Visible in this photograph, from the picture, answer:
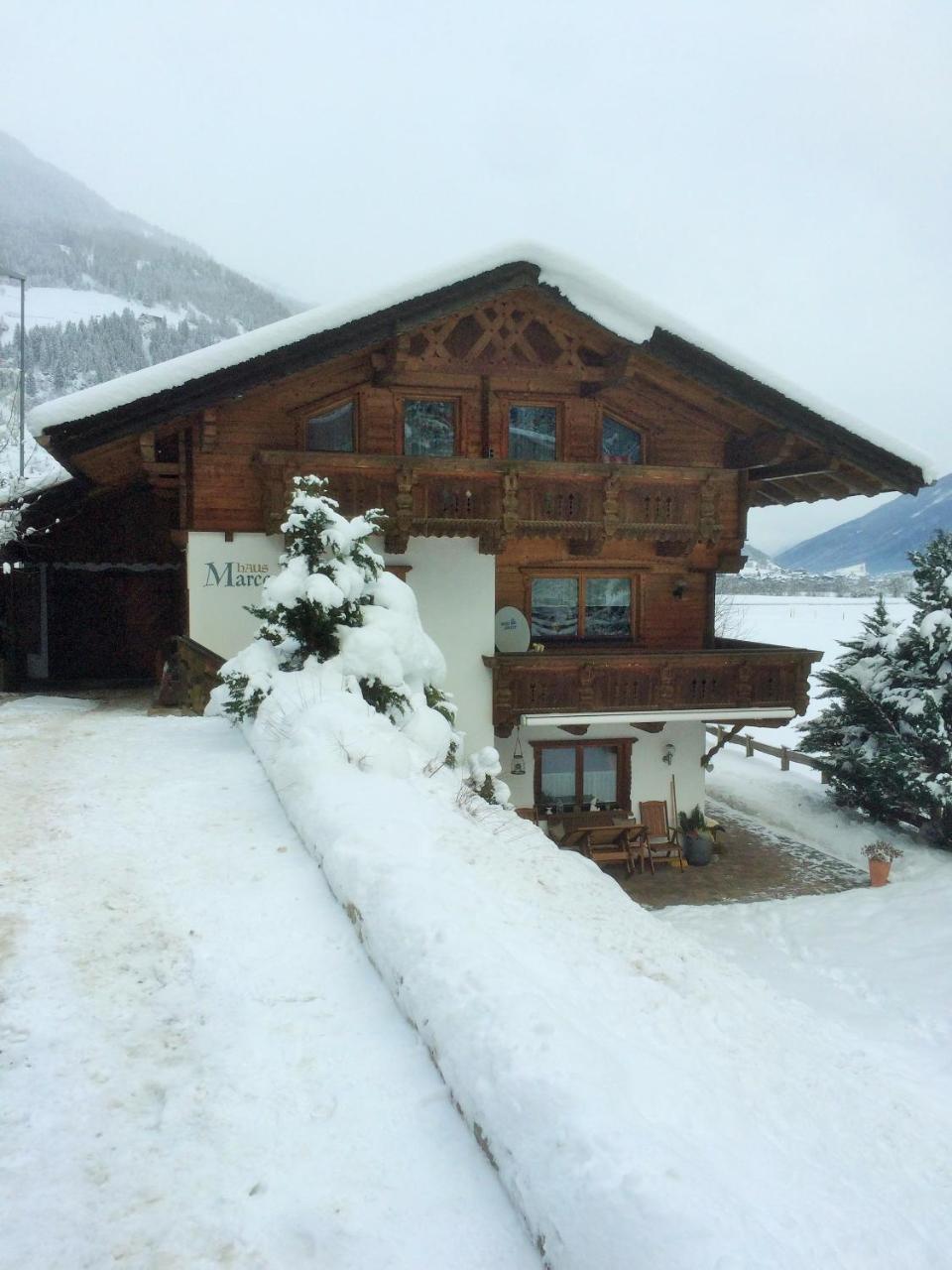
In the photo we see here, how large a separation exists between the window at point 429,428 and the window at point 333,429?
38.3 inches

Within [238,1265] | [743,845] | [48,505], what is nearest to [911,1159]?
[238,1265]

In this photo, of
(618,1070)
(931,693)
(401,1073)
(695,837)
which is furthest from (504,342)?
(618,1070)

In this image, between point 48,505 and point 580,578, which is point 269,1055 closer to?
point 580,578

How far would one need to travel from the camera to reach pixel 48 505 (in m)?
17.3

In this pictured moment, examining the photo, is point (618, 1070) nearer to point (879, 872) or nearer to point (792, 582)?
point (879, 872)

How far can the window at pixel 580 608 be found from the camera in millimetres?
15625

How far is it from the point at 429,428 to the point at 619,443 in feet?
12.1

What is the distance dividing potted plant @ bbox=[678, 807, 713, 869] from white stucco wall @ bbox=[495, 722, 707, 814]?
189 mm

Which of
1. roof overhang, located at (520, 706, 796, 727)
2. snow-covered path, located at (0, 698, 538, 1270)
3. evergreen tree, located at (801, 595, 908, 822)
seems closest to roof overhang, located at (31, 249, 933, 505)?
evergreen tree, located at (801, 595, 908, 822)

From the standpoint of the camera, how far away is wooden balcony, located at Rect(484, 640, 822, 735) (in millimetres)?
13828

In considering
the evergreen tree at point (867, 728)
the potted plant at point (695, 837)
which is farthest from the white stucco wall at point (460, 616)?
the evergreen tree at point (867, 728)

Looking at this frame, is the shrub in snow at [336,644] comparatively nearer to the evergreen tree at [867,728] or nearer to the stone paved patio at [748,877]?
the stone paved patio at [748,877]

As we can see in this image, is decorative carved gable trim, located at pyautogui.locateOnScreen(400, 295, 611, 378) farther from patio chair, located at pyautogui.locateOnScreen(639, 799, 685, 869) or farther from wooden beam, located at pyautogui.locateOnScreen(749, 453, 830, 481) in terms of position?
patio chair, located at pyautogui.locateOnScreen(639, 799, 685, 869)

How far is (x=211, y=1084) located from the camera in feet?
10.3
